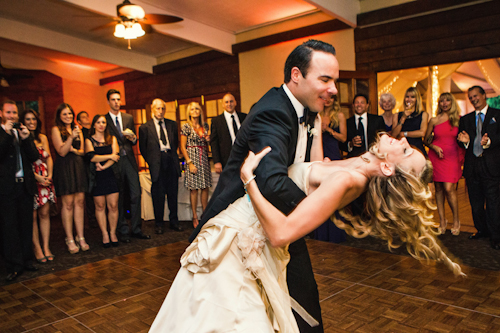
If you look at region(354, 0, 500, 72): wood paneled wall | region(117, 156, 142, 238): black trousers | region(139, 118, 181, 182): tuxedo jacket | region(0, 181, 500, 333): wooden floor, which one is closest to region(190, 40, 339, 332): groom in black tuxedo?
region(0, 181, 500, 333): wooden floor

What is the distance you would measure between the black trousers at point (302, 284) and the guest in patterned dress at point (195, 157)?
3.85 m

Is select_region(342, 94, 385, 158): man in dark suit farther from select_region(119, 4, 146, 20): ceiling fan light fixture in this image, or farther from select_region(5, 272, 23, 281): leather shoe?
select_region(5, 272, 23, 281): leather shoe

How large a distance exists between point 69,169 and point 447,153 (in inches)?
171

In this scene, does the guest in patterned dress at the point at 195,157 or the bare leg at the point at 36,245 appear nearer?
the bare leg at the point at 36,245

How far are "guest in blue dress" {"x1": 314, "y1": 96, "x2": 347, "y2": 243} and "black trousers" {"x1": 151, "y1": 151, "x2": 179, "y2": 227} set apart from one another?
2.07 m

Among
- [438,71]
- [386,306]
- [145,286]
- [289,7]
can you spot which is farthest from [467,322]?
[438,71]

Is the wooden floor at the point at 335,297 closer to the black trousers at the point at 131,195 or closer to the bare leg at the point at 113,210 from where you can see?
the bare leg at the point at 113,210

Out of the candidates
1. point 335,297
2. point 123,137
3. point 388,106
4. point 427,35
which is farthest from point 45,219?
point 427,35

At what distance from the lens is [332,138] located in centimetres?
457

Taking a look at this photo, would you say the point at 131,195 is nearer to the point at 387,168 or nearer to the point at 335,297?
the point at 335,297

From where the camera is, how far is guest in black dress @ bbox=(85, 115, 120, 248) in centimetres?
439

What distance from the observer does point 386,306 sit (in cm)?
262

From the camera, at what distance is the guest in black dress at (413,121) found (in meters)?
4.56

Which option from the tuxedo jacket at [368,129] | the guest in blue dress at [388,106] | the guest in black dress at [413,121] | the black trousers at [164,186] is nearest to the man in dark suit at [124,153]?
the black trousers at [164,186]
